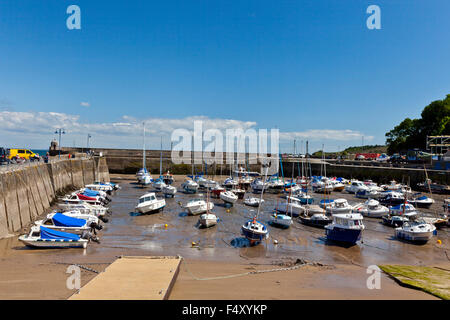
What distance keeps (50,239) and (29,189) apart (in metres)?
10.2

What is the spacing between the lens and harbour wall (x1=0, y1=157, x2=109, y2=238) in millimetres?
21141

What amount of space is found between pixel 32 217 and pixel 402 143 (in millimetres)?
90716

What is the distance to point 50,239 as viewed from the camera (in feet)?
61.0

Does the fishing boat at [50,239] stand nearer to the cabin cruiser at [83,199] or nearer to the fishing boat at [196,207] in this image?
the fishing boat at [196,207]

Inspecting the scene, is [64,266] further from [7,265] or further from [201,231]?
[201,231]

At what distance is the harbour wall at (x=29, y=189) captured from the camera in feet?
69.4

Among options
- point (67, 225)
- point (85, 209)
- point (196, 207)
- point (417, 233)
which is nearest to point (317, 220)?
point (417, 233)

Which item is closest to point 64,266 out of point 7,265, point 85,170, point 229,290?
point 7,265

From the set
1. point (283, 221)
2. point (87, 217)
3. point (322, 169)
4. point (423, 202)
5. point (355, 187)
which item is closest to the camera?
point (87, 217)

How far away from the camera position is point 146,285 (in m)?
11.5

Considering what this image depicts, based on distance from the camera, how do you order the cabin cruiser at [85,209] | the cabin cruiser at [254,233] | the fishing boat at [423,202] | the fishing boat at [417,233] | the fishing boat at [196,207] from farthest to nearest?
the fishing boat at [423,202] < the fishing boat at [196,207] < the cabin cruiser at [85,209] < the fishing boat at [417,233] < the cabin cruiser at [254,233]

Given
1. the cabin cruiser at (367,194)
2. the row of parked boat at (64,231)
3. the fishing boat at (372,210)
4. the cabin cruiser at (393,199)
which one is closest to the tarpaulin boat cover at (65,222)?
the row of parked boat at (64,231)

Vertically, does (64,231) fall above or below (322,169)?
below

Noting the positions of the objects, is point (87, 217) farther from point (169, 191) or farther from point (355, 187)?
point (355, 187)
